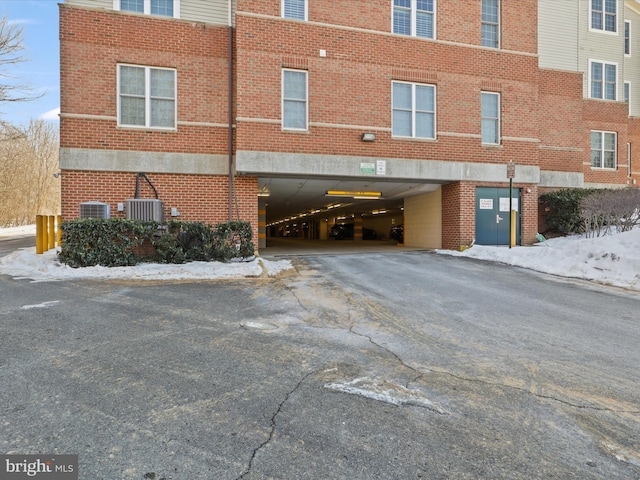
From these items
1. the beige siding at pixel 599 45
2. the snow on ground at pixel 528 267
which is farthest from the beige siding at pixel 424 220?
the beige siding at pixel 599 45

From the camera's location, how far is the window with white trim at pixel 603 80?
18.9 meters

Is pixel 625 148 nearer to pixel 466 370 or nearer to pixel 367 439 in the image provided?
pixel 466 370

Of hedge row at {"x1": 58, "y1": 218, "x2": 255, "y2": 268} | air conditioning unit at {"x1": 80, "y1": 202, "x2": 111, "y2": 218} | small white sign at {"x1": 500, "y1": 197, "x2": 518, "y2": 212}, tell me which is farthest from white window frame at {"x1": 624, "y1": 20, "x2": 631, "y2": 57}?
air conditioning unit at {"x1": 80, "y1": 202, "x2": 111, "y2": 218}

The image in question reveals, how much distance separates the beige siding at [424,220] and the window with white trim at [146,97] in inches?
397

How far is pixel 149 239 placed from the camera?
31.4 ft

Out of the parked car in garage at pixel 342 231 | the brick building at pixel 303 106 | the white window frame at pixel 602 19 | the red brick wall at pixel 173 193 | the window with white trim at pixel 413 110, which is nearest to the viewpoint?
the red brick wall at pixel 173 193

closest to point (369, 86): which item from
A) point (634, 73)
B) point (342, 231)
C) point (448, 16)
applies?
point (448, 16)

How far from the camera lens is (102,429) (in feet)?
7.98

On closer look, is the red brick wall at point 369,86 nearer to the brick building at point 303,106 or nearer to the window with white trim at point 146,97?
the brick building at point 303,106

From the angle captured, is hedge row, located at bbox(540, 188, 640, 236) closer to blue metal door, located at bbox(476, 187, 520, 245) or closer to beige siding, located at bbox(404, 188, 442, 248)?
blue metal door, located at bbox(476, 187, 520, 245)

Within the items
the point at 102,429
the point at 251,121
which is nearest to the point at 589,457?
the point at 102,429

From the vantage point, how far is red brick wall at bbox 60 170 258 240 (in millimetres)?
10766

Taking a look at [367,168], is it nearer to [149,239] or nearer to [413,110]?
[413,110]

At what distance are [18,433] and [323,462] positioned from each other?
1.95m
